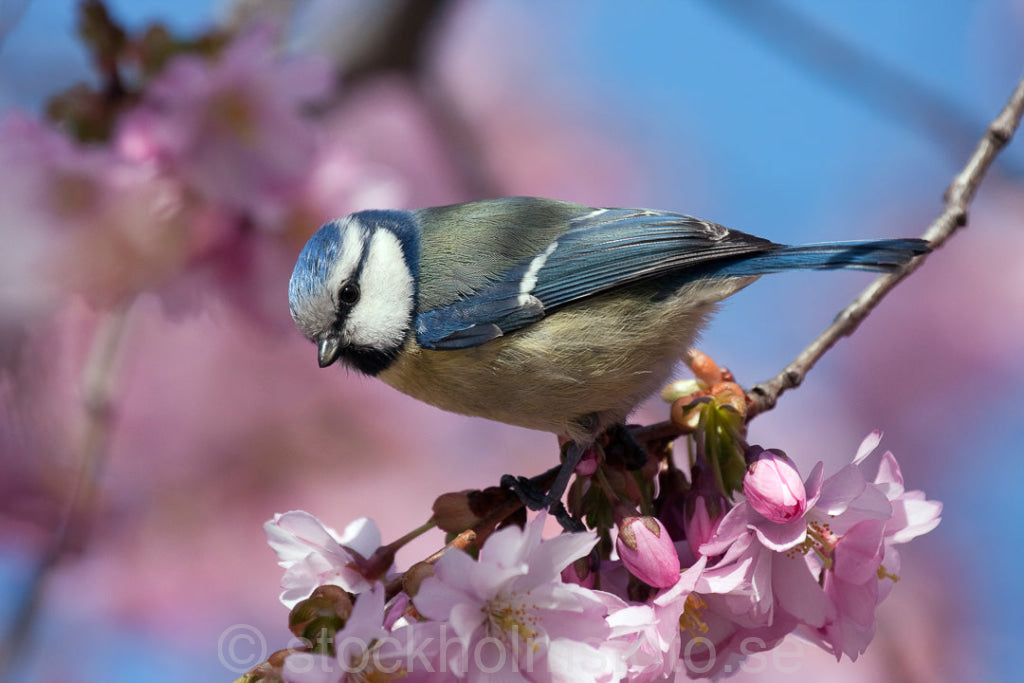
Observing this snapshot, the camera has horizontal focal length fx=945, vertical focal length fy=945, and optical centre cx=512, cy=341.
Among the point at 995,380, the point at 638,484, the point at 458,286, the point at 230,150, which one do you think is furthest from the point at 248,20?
the point at 995,380

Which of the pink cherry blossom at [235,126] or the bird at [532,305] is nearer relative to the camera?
the bird at [532,305]

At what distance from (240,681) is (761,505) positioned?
0.65m

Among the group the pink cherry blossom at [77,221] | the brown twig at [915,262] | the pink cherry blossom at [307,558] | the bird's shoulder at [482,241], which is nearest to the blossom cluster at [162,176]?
the pink cherry blossom at [77,221]

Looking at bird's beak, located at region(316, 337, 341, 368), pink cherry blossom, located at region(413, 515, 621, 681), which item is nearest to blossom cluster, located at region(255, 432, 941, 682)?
pink cherry blossom, located at region(413, 515, 621, 681)

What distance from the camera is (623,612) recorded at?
118cm

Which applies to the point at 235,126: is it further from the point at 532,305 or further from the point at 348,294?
the point at 532,305

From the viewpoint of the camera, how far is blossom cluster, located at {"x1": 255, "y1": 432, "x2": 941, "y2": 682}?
1.09 metres

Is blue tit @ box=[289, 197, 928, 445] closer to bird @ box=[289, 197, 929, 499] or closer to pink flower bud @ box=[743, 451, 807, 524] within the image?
bird @ box=[289, 197, 929, 499]

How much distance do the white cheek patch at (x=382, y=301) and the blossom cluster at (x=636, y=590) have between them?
0.53 metres

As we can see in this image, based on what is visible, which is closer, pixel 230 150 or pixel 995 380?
pixel 230 150

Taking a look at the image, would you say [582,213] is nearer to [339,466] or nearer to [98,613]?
[339,466]

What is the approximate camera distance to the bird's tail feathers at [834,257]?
147cm

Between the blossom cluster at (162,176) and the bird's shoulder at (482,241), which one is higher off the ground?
the blossom cluster at (162,176)

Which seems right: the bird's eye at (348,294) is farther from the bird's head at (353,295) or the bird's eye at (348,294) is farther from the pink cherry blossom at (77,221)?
the pink cherry blossom at (77,221)
